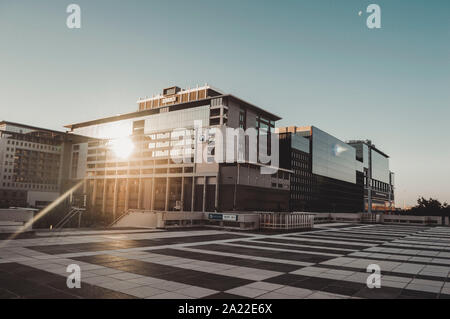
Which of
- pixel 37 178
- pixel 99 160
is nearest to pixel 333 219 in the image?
pixel 99 160

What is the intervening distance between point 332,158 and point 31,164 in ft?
503

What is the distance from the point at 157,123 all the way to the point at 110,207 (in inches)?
1553

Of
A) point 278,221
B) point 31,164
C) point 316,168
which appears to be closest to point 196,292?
point 278,221

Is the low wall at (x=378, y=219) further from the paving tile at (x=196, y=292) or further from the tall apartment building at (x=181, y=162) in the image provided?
the paving tile at (x=196, y=292)

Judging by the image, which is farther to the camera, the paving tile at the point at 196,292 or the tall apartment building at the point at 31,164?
the tall apartment building at the point at 31,164

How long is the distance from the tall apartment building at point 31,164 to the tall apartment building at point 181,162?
72.6ft

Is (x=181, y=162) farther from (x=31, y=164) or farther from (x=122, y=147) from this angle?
(x=31, y=164)

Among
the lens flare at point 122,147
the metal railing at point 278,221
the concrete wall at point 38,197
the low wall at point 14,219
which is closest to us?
the low wall at point 14,219

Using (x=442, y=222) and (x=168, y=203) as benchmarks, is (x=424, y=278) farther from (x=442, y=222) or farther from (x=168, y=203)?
(x=168, y=203)

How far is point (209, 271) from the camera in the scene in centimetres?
1317

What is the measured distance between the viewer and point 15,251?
16.2 m

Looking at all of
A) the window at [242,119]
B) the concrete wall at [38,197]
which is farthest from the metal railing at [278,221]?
the concrete wall at [38,197]

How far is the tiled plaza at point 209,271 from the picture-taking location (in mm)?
9977

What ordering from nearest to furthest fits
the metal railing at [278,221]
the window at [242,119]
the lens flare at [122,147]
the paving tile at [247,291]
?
the paving tile at [247,291] < the metal railing at [278,221] < the window at [242,119] < the lens flare at [122,147]
